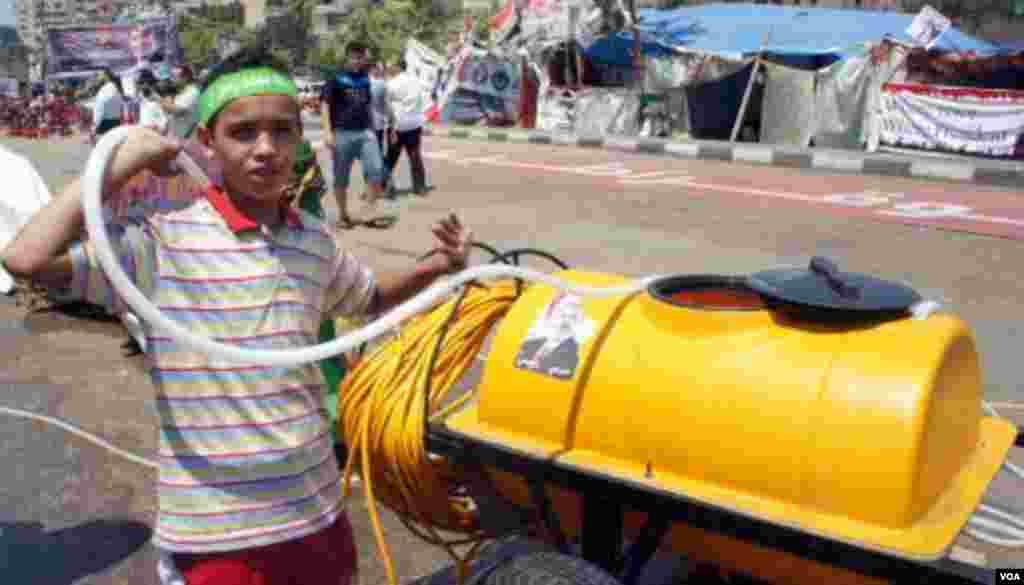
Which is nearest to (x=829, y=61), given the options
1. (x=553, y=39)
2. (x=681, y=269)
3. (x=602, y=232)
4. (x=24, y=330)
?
(x=553, y=39)

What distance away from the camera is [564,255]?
7.97 metres

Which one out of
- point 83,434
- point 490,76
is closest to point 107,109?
point 83,434

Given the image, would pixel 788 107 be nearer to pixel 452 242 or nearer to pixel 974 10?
pixel 974 10

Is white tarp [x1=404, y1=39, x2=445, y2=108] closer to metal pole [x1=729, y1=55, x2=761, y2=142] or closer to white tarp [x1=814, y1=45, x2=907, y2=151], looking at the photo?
metal pole [x1=729, y1=55, x2=761, y2=142]

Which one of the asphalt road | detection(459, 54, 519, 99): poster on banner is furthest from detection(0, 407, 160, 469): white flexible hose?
detection(459, 54, 519, 99): poster on banner

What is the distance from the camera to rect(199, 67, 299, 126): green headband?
1.75m

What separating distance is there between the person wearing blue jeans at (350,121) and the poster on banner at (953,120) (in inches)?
391

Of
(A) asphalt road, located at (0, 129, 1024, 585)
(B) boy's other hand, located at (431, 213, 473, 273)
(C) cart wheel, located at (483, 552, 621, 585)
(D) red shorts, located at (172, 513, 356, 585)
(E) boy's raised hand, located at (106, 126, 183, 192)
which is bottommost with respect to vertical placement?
(A) asphalt road, located at (0, 129, 1024, 585)

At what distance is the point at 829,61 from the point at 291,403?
66.1 feet

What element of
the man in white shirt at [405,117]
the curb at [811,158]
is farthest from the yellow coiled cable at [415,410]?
the curb at [811,158]

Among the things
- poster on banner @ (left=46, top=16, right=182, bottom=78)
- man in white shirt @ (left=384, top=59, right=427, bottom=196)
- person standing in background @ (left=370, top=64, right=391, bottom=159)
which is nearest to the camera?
person standing in background @ (left=370, top=64, right=391, bottom=159)

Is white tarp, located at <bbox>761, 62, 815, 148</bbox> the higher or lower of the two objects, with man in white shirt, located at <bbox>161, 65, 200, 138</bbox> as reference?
lower

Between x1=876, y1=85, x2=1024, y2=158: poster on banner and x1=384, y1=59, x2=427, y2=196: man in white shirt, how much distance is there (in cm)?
857

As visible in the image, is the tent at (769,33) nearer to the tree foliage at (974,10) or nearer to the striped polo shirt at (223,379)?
the tree foliage at (974,10)
